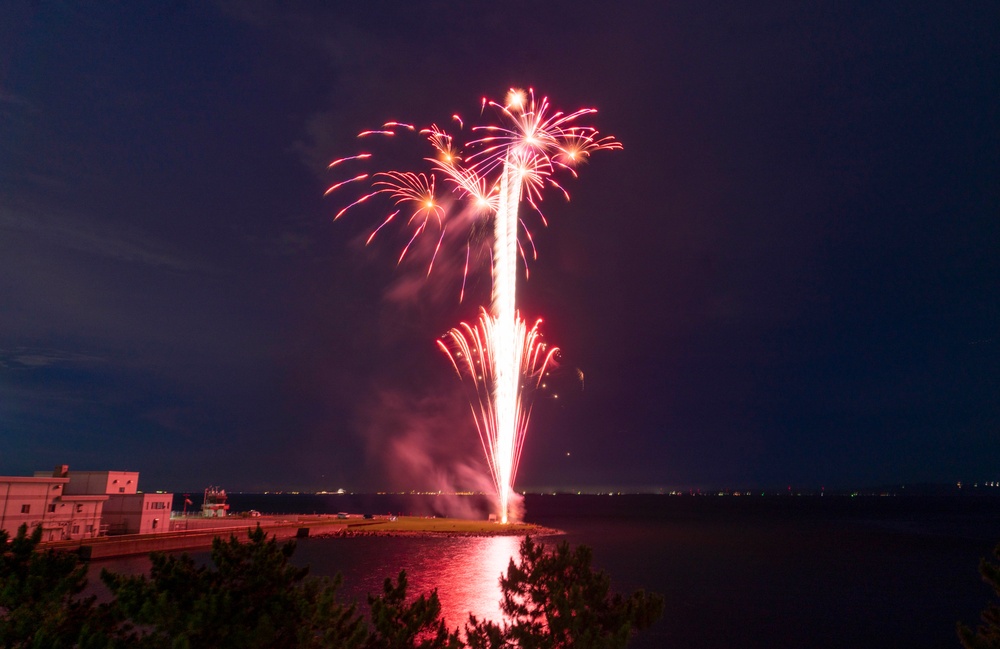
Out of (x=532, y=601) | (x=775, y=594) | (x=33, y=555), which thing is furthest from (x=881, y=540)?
(x=33, y=555)

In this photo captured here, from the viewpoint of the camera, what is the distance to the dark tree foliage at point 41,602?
10703 mm

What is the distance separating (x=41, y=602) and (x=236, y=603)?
3.76 meters

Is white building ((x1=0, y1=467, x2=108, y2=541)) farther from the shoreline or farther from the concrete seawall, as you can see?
the shoreline

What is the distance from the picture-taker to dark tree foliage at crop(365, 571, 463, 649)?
11.0 m

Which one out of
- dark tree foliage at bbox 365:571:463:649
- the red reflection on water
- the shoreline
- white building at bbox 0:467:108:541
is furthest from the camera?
the shoreline

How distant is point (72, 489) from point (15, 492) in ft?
35.6

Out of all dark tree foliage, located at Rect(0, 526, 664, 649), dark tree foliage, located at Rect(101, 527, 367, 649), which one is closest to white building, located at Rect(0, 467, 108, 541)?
dark tree foliage, located at Rect(0, 526, 664, 649)

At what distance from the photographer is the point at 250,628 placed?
11.0 metres

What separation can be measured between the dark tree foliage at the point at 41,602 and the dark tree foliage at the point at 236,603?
785 mm

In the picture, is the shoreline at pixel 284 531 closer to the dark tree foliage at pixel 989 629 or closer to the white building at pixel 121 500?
the white building at pixel 121 500

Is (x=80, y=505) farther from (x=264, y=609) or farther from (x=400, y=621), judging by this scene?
(x=400, y=621)

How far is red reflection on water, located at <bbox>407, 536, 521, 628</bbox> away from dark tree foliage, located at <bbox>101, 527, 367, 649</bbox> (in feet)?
56.4

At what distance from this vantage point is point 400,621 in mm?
11500

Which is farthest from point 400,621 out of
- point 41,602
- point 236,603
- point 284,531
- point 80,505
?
point 284,531
